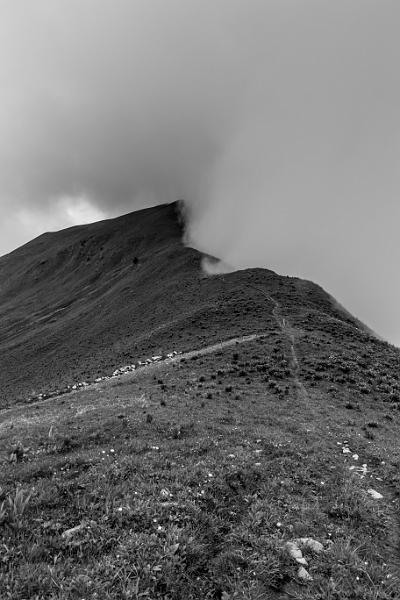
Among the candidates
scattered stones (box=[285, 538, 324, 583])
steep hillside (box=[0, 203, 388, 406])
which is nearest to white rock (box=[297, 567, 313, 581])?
scattered stones (box=[285, 538, 324, 583])

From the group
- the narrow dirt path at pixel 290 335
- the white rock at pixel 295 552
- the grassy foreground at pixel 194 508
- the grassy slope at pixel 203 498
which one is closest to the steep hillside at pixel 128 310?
the narrow dirt path at pixel 290 335

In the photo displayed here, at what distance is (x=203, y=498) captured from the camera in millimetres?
8820

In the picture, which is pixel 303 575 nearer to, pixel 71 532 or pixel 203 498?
pixel 203 498

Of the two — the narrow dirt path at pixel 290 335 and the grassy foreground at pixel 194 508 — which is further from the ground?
the narrow dirt path at pixel 290 335

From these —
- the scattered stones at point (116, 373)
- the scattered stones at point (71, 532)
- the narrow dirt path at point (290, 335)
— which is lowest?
the scattered stones at point (116, 373)

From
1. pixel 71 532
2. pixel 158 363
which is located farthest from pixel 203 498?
pixel 158 363

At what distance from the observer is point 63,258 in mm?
147625

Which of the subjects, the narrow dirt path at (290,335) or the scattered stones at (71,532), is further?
the narrow dirt path at (290,335)

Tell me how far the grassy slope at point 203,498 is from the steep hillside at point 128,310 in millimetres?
21043

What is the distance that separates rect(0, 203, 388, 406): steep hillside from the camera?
44.3m

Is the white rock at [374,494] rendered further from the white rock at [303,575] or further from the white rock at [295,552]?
the white rock at [303,575]

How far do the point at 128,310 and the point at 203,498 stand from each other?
61.5m

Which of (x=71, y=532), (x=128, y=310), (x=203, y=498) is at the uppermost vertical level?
(x=128, y=310)

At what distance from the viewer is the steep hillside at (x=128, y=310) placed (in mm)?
44281
